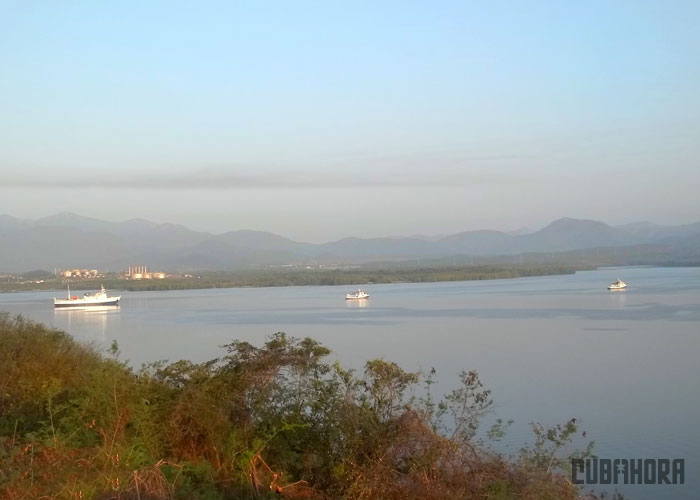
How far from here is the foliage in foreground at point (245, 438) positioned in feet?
20.1

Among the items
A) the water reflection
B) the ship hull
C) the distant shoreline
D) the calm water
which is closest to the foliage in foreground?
the calm water

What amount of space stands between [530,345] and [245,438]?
17075 millimetres

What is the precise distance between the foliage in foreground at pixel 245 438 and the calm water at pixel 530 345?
373 cm

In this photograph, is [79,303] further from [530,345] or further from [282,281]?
[282,281]

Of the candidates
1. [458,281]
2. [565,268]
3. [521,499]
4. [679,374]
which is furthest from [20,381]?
[565,268]

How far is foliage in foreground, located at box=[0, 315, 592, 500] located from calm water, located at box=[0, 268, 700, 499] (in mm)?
3725

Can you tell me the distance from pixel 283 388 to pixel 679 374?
1295 centimetres

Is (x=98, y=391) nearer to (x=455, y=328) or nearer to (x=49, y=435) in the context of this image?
(x=49, y=435)

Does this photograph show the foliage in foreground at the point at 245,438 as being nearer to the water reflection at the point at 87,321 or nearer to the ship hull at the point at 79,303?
the water reflection at the point at 87,321

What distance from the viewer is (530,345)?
23281 mm

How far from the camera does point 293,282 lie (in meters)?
83.6

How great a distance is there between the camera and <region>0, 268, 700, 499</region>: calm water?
1262cm

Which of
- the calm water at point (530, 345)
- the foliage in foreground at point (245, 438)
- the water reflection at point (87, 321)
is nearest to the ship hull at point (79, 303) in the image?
the water reflection at point (87, 321)

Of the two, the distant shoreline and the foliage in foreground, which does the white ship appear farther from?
the foliage in foreground
